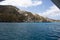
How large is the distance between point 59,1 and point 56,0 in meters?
0.25

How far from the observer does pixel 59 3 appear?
10.6 m

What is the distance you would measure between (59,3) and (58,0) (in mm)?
241

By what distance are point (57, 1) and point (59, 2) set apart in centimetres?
15

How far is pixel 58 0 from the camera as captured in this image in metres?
10.5

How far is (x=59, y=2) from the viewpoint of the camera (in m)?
10.5

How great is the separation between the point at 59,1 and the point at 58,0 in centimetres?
9

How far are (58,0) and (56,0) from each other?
0.59 feet

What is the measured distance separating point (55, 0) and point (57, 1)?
204 millimetres

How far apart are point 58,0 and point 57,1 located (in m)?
0.13

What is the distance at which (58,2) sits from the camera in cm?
1060

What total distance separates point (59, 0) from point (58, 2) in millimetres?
223

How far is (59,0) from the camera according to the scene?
34.1ft

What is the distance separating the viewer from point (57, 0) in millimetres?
10547

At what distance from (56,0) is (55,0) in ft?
0.42
